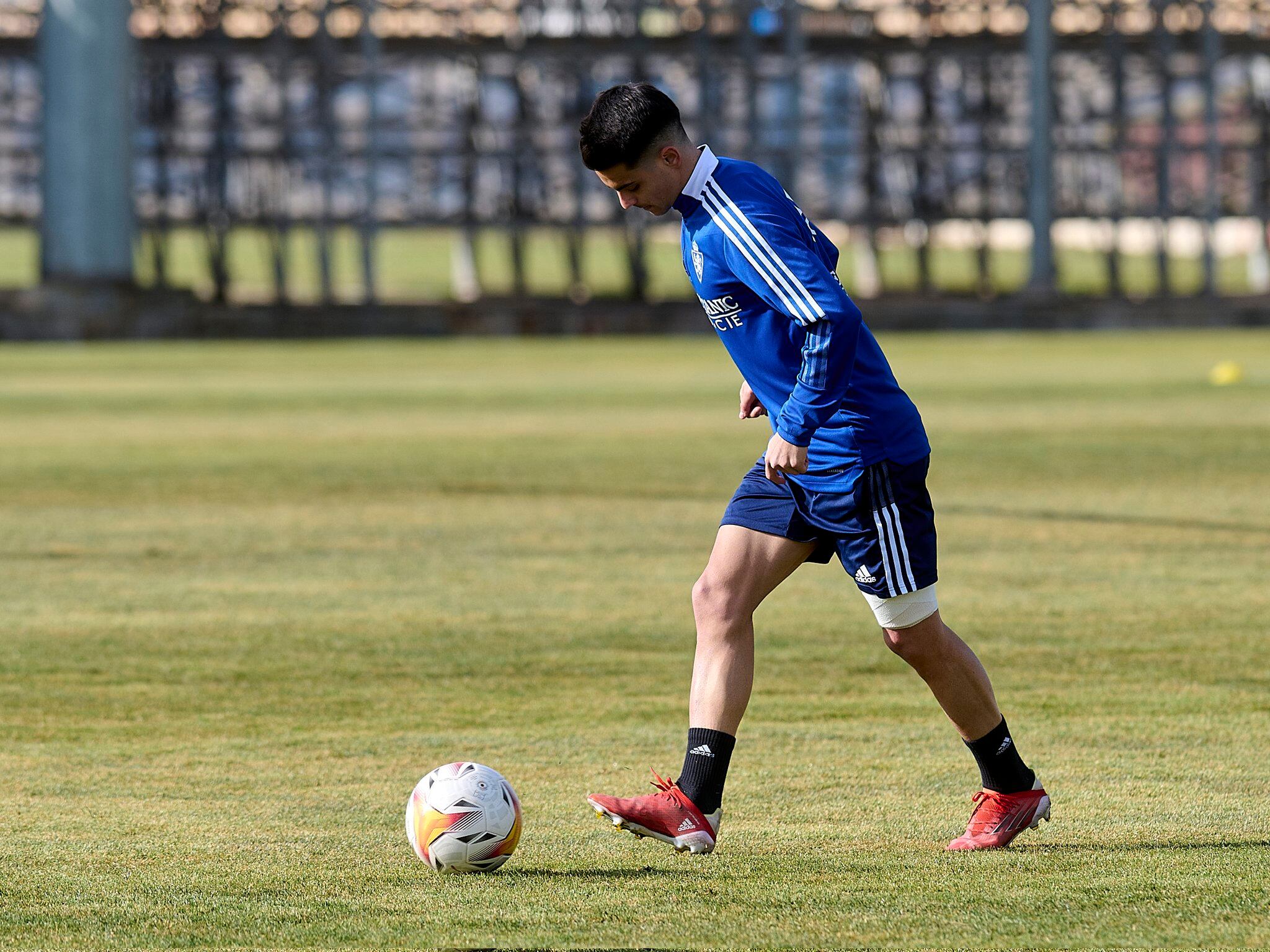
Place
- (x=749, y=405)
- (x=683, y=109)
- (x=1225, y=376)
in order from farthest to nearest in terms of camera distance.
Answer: (x=683, y=109), (x=1225, y=376), (x=749, y=405)

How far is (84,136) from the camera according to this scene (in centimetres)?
3662

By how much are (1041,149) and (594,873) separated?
3837 centimetres

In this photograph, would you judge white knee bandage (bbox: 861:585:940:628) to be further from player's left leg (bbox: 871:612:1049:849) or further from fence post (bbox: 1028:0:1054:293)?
fence post (bbox: 1028:0:1054:293)

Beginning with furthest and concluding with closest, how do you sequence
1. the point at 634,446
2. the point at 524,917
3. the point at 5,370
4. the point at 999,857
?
the point at 5,370, the point at 634,446, the point at 999,857, the point at 524,917

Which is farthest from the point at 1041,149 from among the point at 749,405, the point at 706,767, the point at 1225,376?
the point at 706,767

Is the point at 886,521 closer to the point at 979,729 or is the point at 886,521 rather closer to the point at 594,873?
the point at 979,729

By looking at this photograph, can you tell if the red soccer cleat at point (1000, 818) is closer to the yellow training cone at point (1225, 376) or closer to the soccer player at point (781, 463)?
the soccer player at point (781, 463)

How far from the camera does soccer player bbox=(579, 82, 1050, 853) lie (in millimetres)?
4977

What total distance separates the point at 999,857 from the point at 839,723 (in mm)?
1932

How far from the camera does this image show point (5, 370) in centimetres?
2852

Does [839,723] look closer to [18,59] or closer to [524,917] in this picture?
[524,917]

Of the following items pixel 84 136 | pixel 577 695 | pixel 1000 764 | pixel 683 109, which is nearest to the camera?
pixel 1000 764

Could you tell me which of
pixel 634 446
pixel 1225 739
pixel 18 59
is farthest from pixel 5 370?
pixel 1225 739

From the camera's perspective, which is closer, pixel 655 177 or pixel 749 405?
pixel 655 177
